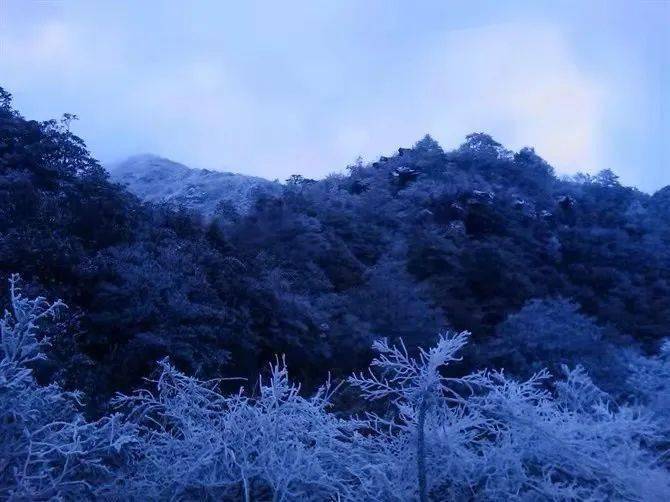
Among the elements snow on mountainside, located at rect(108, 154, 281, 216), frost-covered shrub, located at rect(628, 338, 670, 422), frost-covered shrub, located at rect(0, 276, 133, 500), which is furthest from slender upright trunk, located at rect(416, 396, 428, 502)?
snow on mountainside, located at rect(108, 154, 281, 216)

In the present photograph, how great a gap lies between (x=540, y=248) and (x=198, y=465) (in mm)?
29818

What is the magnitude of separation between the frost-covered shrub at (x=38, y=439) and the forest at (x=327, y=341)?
0.09 ft

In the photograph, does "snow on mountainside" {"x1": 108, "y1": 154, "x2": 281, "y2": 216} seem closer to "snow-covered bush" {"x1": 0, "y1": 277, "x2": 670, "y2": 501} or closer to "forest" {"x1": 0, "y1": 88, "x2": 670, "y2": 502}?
"forest" {"x1": 0, "y1": 88, "x2": 670, "y2": 502}

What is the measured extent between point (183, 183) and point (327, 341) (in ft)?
106

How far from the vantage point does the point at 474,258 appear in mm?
28312

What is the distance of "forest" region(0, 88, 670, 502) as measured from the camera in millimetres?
6473

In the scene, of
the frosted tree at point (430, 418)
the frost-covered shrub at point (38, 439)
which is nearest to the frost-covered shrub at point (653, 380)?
the frosted tree at point (430, 418)

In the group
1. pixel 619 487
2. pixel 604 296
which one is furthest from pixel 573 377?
pixel 604 296

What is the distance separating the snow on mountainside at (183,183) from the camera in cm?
4138

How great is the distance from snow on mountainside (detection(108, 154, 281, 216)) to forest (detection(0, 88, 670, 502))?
4553mm

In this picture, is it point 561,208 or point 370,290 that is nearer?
point 370,290

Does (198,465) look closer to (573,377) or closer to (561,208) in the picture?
(573,377)

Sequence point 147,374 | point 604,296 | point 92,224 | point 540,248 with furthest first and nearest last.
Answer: point 540,248
point 604,296
point 92,224
point 147,374

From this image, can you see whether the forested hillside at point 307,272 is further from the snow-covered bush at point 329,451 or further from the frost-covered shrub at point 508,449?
the frost-covered shrub at point 508,449
